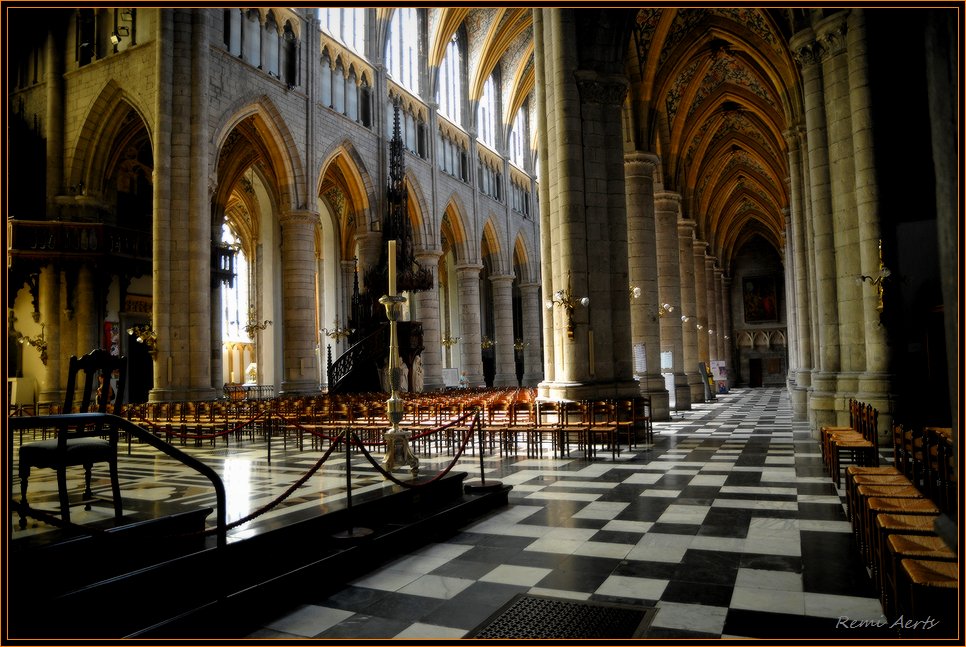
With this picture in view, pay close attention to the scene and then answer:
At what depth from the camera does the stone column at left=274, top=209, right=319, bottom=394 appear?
22.6 metres

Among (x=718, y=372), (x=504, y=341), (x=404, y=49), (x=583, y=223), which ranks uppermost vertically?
(x=404, y=49)

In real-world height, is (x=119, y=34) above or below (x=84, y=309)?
above

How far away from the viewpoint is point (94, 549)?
12.7ft

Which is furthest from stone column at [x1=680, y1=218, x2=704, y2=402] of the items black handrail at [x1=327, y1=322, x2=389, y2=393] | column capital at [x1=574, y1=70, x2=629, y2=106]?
column capital at [x1=574, y1=70, x2=629, y2=106]

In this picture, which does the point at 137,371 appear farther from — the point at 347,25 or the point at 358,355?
the point at 347,25

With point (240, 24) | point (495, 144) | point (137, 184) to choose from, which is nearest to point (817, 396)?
point (240, 24)

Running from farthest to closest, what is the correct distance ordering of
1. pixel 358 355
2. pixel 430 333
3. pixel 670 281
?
pixel 430 333
pixel 358 355
pixel 670 281

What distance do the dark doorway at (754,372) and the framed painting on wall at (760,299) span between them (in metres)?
2.95

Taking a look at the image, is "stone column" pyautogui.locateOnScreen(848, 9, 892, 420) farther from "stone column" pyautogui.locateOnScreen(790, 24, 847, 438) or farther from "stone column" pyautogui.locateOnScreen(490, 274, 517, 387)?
"stone column" pyautogui.locateOnScreen(490, 274, 517, 387)

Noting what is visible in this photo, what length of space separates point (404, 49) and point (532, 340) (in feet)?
62.1

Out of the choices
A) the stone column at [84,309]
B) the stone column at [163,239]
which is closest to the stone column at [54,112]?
the stone column at [84,309]

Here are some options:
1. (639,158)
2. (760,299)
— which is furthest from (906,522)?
(760,299)

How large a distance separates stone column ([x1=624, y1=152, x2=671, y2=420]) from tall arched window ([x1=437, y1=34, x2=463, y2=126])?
16675 millimetres

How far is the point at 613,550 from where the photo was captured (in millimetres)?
4773
